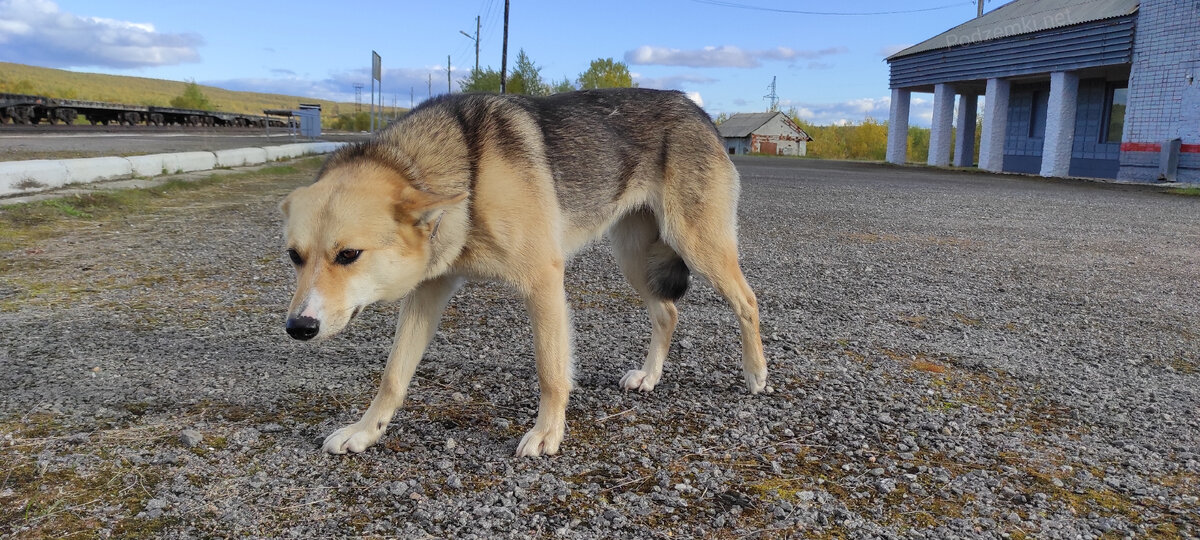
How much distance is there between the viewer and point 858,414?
9.78ft

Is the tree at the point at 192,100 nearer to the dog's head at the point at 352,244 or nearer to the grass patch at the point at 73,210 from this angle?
the grass patch at the point at 73,210

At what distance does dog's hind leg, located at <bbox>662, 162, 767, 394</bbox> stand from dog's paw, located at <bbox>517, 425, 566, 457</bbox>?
3.54 ft

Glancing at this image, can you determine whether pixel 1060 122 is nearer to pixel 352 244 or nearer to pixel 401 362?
pixel 401 362

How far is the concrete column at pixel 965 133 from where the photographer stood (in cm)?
3089

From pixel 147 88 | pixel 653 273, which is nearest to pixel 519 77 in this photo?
pixel 653 273

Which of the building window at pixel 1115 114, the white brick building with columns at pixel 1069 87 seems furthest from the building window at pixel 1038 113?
the building window at pixel 1115 114

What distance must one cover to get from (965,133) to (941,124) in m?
2.67

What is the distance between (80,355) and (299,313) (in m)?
1.93

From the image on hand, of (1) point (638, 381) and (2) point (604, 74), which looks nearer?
(1) point (638, 381)

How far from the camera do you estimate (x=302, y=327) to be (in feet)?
7.22

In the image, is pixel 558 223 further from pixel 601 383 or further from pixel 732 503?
pixel 732 503

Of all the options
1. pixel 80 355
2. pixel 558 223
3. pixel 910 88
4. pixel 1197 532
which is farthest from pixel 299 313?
pixel 910 88

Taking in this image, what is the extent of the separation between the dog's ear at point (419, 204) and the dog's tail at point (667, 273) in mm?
1362

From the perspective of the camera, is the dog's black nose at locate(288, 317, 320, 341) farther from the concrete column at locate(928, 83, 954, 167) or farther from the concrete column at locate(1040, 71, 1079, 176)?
the concrete column at locate(928, 83, 954, 167)
